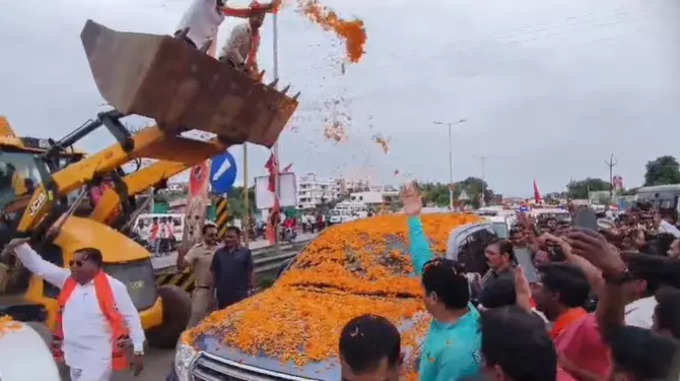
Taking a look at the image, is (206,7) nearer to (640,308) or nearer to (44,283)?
(44,283)

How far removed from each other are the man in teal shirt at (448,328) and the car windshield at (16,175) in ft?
21.3

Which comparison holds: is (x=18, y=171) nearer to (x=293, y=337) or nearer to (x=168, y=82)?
(x=168, y=82)

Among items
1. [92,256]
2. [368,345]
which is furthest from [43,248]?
[368,345]

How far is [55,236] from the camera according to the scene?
25.9ft

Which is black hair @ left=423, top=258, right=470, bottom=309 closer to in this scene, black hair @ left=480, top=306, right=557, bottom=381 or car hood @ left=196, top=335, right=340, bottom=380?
black hair @ left=480, top=306, right=557, bottom=381

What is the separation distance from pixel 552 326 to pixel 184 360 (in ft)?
8.60

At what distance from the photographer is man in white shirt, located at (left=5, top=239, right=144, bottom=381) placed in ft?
16.1

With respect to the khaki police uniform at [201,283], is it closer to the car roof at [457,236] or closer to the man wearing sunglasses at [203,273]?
the man wearing sunglasses at [203,273]

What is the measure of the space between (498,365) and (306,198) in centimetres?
3668

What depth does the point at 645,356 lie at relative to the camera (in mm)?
2312

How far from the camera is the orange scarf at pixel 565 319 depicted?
360 cm

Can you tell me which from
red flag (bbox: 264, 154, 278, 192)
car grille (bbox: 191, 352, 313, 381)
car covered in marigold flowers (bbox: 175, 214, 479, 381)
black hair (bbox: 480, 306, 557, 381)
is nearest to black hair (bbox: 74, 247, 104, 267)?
car covered in marigold flowers (bbox: 175, 214, 479, 381)

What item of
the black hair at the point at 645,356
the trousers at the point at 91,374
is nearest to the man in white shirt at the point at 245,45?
the trousers at the point at 91,374

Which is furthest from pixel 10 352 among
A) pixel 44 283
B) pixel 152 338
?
pixel 152 338
